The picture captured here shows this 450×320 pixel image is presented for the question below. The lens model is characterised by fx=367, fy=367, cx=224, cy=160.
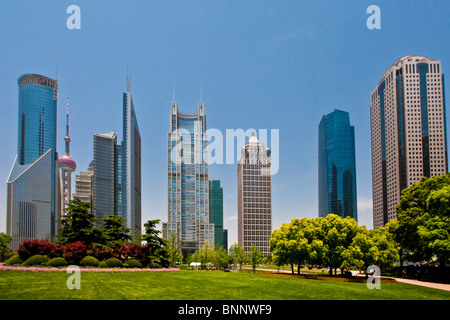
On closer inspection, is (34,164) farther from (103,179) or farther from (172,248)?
(172,248)

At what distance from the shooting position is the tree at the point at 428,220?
99.9 feet

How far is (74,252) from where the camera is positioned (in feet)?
115

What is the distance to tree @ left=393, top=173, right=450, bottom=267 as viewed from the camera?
30434 mm

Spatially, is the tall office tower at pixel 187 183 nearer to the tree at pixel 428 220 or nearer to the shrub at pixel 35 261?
the tree at pixel 428 220

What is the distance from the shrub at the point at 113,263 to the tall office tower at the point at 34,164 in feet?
445

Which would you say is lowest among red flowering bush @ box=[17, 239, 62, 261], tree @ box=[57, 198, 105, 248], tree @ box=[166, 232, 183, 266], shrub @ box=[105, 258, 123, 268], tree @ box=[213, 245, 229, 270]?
tree @ box=[213, 245, 229, 270]

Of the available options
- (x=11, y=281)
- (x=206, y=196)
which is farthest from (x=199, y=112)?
(x=11, y=281)

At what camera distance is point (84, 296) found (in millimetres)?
17781

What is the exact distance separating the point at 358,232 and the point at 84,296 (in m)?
28.5

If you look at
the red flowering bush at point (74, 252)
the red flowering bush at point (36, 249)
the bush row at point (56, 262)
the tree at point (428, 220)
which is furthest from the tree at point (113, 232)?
the tree at point (428, 220)

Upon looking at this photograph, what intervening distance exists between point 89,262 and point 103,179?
6606 inches

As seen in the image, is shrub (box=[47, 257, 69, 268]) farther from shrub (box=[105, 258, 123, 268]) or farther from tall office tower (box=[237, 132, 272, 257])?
tall office tower (box=[237, 132, 272, 257])

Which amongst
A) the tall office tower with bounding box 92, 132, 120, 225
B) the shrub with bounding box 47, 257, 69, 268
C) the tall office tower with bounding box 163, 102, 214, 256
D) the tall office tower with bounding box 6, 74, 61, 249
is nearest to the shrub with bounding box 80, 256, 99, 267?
the shrub with bounding box 47, 257, 69, 268

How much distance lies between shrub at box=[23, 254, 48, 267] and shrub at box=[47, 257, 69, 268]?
628 mm
